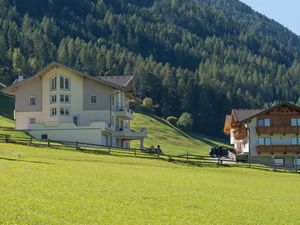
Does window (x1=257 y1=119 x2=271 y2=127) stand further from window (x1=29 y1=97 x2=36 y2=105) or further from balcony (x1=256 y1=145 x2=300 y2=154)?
window (x1=29 y1=97 x2=36 y2=105)

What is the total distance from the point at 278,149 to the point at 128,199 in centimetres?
6187

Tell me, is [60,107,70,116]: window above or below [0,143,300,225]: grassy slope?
above

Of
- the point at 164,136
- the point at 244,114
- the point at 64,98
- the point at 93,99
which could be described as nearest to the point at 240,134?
A: the point at 244,114

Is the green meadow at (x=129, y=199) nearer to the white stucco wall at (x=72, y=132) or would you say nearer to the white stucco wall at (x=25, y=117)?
the white stucco wall at (x=72, y=132)

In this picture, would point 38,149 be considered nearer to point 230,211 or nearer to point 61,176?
point 61,176

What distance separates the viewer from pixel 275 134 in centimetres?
8756

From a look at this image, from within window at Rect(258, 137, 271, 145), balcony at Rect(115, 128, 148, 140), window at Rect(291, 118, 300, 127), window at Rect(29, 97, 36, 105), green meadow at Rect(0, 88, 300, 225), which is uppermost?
window at Rect(29, 97, 36, 105)

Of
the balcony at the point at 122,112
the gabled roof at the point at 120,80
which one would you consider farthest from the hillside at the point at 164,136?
the gabled roof at the point at 120,80

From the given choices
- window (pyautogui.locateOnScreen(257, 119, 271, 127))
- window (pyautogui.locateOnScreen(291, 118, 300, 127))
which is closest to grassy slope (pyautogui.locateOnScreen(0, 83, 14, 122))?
window (pyautogui.locateOnScreen(257, 119, 271, 127))

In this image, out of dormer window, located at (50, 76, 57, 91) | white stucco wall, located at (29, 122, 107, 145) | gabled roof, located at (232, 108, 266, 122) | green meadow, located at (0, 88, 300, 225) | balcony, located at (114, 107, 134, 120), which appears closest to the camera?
green meadow, located at (0, 88, 300, 225)

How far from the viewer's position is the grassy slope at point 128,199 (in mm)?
22109

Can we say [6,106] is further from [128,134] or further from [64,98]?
[128,134]

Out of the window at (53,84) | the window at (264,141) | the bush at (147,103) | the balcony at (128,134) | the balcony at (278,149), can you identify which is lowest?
the balcony at (278,149)

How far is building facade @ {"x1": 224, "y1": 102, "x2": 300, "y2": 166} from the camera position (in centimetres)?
8700
